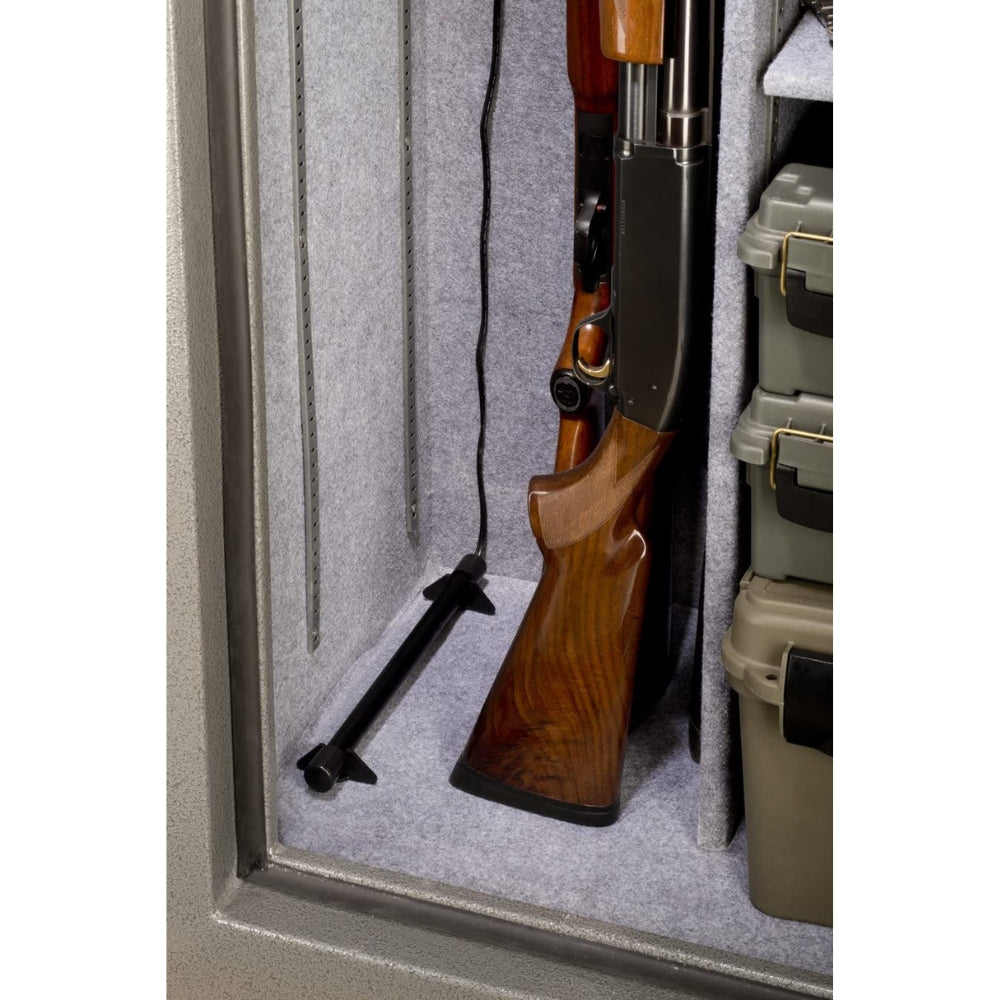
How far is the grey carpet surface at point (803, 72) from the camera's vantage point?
1.15 meters

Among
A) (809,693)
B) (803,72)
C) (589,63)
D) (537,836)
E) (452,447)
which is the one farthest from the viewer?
(452,447)

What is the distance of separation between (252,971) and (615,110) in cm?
84

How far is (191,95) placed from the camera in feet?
3.76

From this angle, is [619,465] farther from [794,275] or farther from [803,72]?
[803,72]

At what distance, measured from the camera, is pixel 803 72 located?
116 centimetres

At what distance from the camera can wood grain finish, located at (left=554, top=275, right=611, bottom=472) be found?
147 centimetres

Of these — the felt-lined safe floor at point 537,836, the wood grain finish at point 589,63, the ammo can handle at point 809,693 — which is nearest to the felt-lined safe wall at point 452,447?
the felt-lined safe floor at point 537,836

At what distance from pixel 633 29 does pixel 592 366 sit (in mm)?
343

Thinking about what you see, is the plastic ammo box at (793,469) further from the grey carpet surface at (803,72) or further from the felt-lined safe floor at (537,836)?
the felt-lined safe floor at (537,836)

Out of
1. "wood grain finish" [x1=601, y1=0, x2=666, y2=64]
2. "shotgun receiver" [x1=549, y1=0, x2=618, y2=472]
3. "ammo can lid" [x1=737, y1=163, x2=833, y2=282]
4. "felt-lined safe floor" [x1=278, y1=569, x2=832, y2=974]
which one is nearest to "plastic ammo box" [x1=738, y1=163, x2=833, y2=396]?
"ammo can lid" [x1=737, y1=163, x2=833, y2=282]

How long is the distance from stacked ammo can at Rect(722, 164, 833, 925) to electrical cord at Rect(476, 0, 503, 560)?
570 millimetres

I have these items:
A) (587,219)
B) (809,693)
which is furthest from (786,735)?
(587,219)

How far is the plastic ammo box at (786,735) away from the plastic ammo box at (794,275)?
19cm
